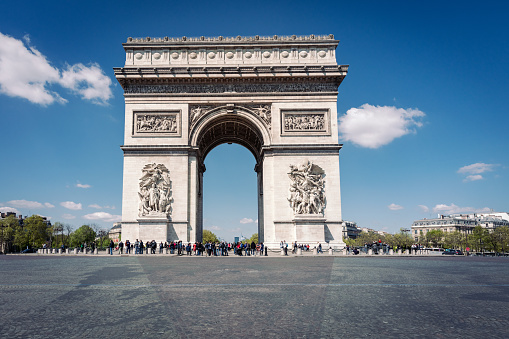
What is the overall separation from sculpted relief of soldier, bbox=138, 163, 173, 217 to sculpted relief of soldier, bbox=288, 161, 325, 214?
28.6 feet

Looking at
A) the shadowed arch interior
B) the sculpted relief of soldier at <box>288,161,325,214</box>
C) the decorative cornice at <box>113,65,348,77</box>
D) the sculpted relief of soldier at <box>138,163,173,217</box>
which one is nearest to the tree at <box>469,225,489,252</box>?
the shadowed arch interior

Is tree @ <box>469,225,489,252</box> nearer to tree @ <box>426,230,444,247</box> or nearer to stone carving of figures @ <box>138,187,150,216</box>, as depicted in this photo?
tree @ <box>426,230,444,247</box>

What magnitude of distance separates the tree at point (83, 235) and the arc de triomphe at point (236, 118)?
7957 centimetres

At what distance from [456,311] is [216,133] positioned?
30.8 m

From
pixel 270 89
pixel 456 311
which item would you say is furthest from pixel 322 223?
pixel 456 311

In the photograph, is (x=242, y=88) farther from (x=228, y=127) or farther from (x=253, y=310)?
(x=253, y=310)

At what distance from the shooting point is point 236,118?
1252 inches

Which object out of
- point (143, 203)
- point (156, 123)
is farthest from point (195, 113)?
point (143, 203)

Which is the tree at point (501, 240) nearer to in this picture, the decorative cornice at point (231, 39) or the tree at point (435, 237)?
the tree at point (435, 237)

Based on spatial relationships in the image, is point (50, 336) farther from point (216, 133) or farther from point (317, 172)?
point (216, 133)

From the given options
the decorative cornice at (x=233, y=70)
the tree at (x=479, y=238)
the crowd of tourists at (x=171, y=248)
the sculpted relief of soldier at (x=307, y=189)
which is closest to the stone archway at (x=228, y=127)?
the decorative cornice at (x=233, y=70)

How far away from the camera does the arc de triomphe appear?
96.3 feet

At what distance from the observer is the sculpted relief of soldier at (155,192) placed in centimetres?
2900

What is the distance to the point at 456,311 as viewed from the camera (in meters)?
6.39
